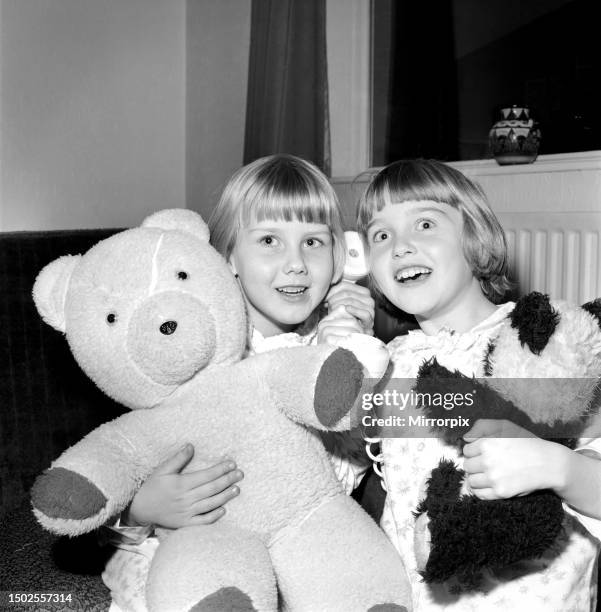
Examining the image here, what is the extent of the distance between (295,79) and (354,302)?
1.24m

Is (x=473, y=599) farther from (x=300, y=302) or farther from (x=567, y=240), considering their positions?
(x=567, y=240)

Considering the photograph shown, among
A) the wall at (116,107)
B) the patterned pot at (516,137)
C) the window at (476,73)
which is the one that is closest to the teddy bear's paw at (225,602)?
the patterned pot at (516,137)

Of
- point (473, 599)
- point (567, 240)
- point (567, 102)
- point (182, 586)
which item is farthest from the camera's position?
point (567, 102)

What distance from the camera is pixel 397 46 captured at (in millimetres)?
2074

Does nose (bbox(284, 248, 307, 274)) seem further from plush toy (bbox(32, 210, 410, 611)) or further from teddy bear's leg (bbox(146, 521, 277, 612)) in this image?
teddy bear's leg (bbox(146, 521, 277, 612))

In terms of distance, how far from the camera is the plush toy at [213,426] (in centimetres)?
67

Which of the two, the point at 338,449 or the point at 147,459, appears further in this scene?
the point at 338,449

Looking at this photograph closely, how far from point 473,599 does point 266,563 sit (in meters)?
0.24

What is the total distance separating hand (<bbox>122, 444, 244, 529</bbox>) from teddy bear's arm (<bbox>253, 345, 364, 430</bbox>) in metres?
0.08

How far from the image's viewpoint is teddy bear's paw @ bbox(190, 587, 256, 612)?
62 cm

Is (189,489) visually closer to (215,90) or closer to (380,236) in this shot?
(380,236)

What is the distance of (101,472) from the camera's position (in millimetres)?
672

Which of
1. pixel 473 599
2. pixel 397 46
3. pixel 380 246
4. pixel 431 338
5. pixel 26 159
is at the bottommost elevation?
pixel 473 599

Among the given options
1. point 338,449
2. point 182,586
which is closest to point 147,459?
point 182,586
